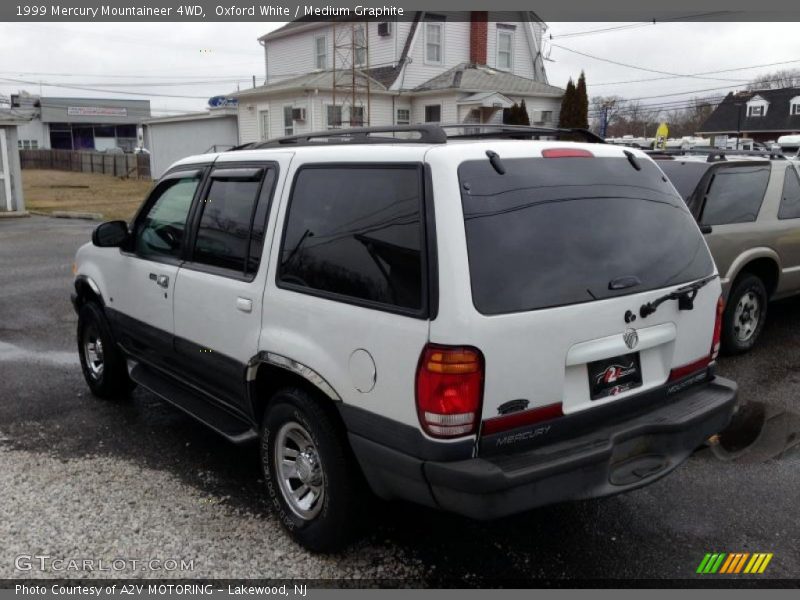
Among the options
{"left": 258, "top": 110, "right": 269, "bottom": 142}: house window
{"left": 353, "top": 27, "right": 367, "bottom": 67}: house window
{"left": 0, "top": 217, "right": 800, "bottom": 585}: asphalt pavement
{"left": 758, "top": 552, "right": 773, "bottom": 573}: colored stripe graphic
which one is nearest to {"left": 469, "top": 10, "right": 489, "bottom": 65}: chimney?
{"left": 353, "top": 27, "right": 367, "bottom": 67}: house window

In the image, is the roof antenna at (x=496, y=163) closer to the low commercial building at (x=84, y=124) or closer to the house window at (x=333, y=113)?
the house window at (x=333, y=113)

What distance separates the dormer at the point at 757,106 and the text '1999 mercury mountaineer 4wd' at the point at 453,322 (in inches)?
2290

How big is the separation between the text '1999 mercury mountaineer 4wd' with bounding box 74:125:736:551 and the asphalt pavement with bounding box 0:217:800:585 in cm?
33

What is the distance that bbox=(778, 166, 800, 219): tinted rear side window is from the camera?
7.09 m

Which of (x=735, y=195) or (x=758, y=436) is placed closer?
(x=758, y=436)

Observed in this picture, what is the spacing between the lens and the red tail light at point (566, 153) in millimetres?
3246

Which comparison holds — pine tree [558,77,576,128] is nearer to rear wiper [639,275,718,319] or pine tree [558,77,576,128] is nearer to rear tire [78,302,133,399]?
rear tire [78,302,133,399]

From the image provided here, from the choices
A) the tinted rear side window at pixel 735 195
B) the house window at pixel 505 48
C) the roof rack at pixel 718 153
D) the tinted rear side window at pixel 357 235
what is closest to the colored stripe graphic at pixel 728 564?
the tinted rear side window at pixel 357 235

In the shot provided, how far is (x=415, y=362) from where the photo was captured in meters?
2.81

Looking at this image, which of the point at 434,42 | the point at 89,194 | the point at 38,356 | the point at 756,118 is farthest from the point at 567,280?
the point at 756,118

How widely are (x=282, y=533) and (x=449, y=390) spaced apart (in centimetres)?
147

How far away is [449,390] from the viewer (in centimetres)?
278

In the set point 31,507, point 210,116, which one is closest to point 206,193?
point 31,507

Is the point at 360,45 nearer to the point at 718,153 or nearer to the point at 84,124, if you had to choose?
the point at 718,153
